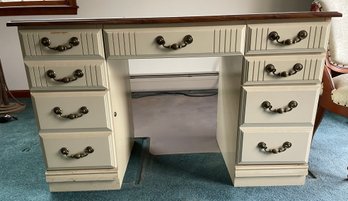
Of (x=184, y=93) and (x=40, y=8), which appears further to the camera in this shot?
(x=184, y=93)

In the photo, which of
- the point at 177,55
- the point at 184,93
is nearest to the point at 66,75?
the point at 177,55

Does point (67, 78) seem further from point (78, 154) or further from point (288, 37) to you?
point (288, 37)

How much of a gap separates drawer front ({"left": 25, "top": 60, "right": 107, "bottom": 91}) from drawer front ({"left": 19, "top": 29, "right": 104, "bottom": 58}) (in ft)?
0.11

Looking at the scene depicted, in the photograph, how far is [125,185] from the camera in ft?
4.27

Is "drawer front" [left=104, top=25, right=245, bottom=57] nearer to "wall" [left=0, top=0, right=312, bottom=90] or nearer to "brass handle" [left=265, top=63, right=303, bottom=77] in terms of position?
"brass handle" [left=265, top=63, right=303, bottom=77]

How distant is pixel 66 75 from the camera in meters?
1.09

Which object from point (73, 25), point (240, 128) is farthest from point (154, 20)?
point (240, 128)

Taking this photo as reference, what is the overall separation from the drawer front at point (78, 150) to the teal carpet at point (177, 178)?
5.8 inches

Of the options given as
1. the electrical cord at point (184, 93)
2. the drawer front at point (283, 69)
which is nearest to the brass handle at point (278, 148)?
the drawer front at point (283, 69)

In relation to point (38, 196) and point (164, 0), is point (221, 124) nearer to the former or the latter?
point (38, 196)

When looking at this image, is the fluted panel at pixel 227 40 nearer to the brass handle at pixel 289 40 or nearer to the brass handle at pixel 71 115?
the brass handle at pixel 289 40

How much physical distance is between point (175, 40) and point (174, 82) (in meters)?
1.35

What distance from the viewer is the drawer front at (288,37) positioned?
1048 mm

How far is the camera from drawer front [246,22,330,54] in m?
1.05
